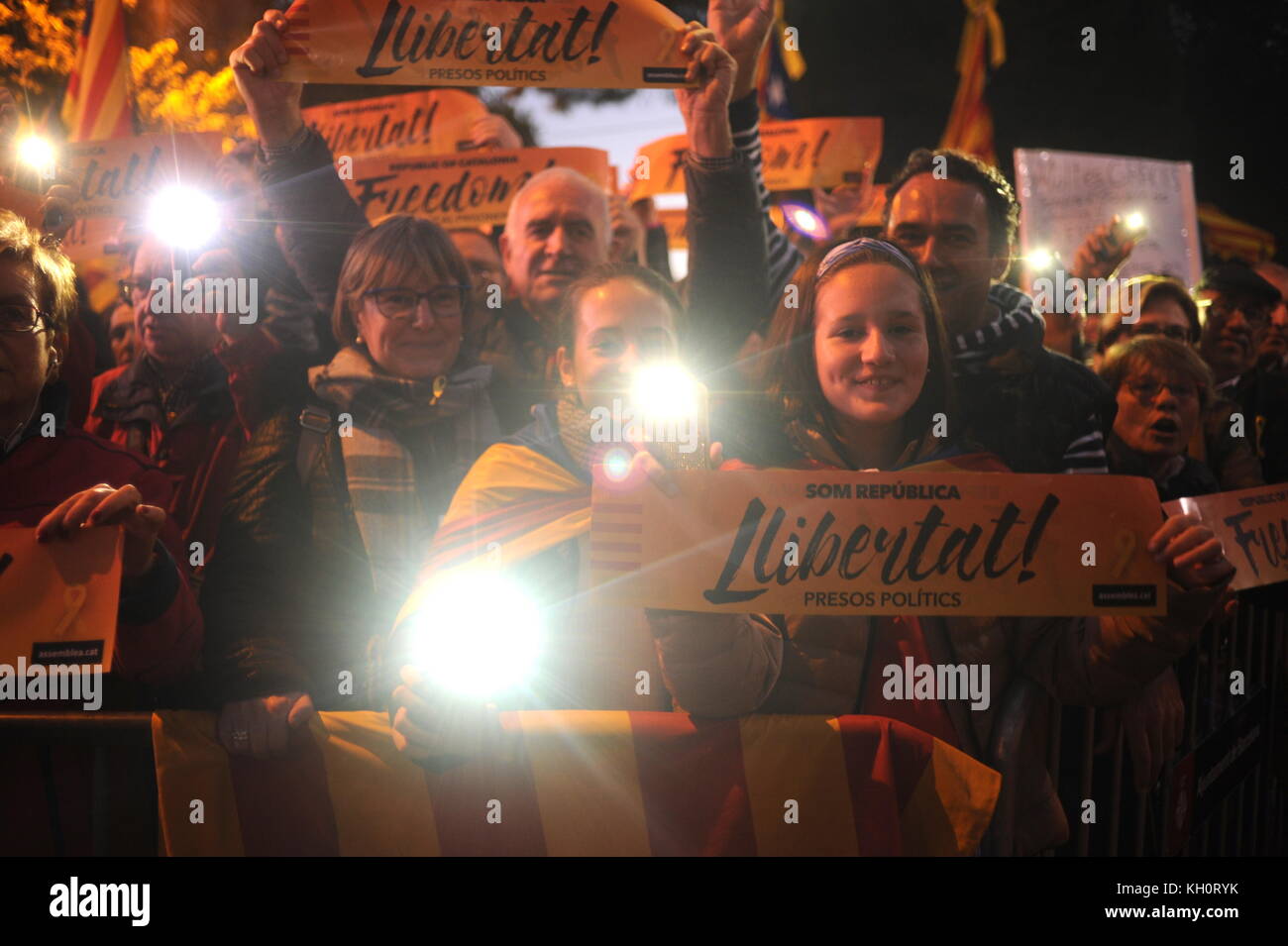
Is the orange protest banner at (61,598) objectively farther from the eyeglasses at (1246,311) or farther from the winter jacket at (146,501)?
the eyeglasses at (1246,311)

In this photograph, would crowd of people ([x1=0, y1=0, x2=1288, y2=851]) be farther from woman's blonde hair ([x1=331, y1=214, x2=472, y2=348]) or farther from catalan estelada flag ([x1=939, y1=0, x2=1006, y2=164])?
catalan estelada flag ([x1=939, y1=0, x2=1006, y2=164])

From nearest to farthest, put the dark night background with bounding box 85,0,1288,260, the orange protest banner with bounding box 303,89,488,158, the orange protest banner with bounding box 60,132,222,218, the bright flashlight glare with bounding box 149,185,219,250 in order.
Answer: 1. the bright flashlight glare with bounding box 149,185,219,250
2. the orange protest banner with bounding box 60,132,222,218
3. the orange protest banner with bounding box 303,89,488,158
4. the dark night background with bounding box 85,0,1288,260

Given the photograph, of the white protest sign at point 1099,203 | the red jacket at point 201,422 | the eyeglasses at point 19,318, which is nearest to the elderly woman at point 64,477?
the eyeglasses at point 19,318

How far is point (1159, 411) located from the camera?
12.8 ft

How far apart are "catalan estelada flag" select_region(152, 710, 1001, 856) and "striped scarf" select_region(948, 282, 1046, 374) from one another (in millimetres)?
1342

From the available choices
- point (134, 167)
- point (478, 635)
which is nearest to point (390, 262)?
point (478, 635)

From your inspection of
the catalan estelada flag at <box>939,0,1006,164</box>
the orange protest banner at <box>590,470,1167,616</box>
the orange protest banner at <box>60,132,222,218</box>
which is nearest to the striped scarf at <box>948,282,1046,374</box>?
the orange protest banner at <box>590,470,1167,616</box>

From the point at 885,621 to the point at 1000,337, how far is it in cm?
122

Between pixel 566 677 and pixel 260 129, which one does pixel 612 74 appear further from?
pixel 566 677

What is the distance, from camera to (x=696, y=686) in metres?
2.26

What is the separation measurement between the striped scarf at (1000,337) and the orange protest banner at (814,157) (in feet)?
9.63

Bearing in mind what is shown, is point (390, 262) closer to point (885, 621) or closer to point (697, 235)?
point (697, 235)

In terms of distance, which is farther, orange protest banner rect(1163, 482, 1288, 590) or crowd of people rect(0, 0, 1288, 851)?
orange protest banner rect(1163, 482, 1288, 590)

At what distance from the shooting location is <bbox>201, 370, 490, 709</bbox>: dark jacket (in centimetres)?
252
